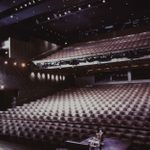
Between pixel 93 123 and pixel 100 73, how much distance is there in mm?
5388

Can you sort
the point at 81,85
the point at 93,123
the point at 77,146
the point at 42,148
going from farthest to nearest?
1. the point at 81,85
2. the point at 93,123
3. the point at 42,148
4. the point at 77,146

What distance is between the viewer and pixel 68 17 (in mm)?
8781

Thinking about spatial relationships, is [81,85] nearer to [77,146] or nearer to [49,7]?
[49,7]

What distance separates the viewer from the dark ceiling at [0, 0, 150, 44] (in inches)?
285

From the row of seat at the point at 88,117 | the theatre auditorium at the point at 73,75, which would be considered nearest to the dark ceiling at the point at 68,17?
the theatre auditorium at the point at 73,75

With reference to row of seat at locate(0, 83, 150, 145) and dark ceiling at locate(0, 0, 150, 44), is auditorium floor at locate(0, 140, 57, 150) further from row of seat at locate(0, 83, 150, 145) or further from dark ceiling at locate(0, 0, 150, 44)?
dark ceiling at locate(0, 0, 150, 44)

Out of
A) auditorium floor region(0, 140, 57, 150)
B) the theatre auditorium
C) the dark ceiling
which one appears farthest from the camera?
the dark ceiling

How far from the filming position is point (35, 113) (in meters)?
6.90

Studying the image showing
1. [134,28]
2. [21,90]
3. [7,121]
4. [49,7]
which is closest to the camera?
[7,121]

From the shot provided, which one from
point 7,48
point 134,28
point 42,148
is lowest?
point 42,148

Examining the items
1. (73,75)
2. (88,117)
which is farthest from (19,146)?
(73,75)

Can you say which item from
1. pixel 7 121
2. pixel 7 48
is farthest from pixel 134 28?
pixel 7 121

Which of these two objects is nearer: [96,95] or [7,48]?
[96,95]

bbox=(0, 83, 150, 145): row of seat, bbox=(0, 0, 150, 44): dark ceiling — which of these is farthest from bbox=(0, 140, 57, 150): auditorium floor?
bbox=(0, 0, 150, 44): dark ceiling
